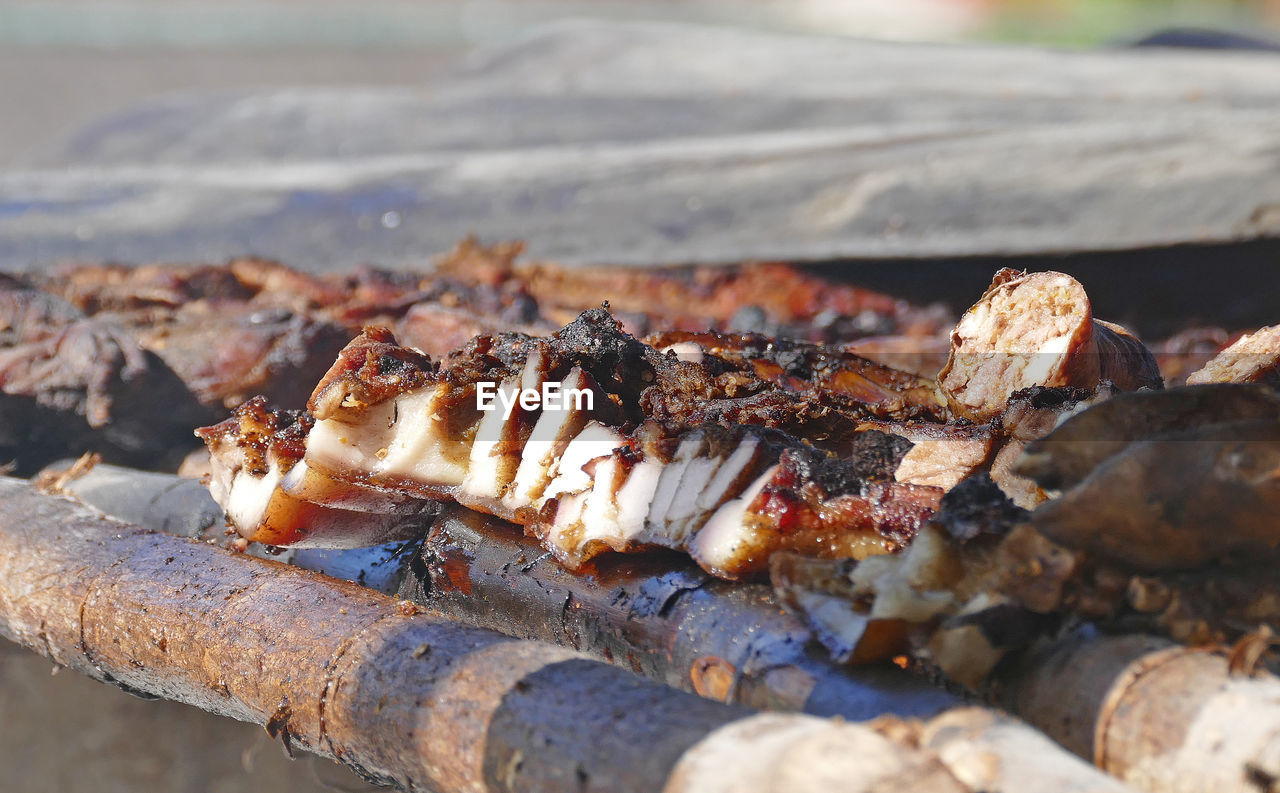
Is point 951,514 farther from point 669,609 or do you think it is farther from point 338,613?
point 338,613

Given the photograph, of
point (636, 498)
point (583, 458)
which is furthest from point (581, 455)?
point (636, 498)

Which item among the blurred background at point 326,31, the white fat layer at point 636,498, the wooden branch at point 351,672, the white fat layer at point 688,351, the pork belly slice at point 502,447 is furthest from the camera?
the blurred background at point 326,31

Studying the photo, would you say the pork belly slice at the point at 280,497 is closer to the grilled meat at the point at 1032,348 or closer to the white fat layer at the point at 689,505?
the white fat layer at the point at 689,505

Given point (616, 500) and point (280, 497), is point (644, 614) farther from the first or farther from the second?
point (280, 497)

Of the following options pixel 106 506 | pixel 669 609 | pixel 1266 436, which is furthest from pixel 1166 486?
pixel 106 506

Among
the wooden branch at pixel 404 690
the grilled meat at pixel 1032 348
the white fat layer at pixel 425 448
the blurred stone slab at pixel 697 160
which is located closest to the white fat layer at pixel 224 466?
A: the wooden branch at pixel 404 690
